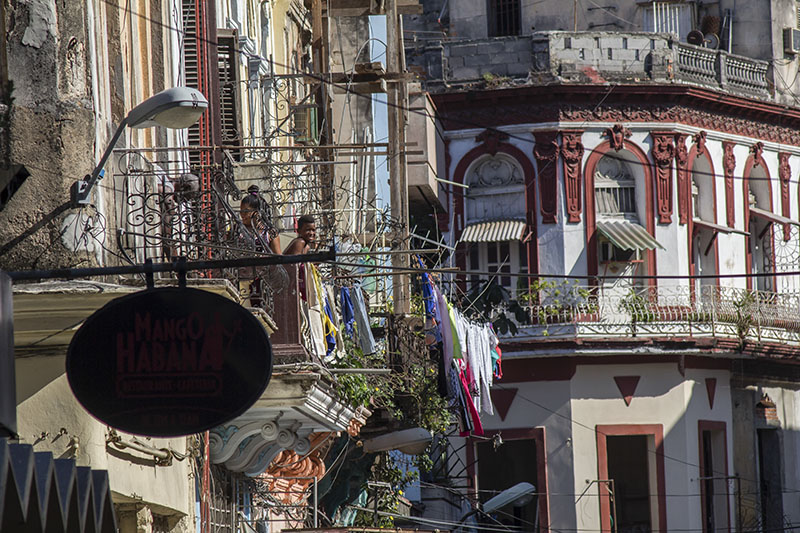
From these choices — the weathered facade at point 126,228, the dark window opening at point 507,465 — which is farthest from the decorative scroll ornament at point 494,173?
the weathered facade at point 126,228

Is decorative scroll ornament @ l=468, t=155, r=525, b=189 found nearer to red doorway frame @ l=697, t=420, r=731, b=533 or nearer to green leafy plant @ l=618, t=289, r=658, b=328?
green leafy plant @ l=618, t=289, r=658, b=328

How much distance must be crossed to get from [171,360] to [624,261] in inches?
1096

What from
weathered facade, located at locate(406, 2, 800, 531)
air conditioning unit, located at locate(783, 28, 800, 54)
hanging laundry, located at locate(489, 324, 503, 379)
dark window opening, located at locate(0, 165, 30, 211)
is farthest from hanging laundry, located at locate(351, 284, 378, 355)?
air conditioning unit, located at locate(783, 28, 800, 54)

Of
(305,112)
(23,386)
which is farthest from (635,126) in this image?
(23,386)

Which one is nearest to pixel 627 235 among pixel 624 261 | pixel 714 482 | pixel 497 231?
pixel 624 261

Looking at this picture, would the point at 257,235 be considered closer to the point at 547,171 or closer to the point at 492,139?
the point at 547,171

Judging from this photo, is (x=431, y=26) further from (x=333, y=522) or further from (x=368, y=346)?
(x=368, y=346)

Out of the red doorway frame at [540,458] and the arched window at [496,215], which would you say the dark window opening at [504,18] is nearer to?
the arched window at [496,215]

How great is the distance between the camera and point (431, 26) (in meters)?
40.1

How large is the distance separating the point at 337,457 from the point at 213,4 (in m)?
7.71

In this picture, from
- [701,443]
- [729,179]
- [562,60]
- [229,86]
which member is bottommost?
[701,443]

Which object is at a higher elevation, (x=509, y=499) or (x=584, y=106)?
(x=584, y=106)

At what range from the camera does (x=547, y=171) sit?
3688 centimetres

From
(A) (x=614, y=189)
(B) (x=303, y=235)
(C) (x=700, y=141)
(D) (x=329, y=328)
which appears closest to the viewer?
(B) (x=303, y=235)
